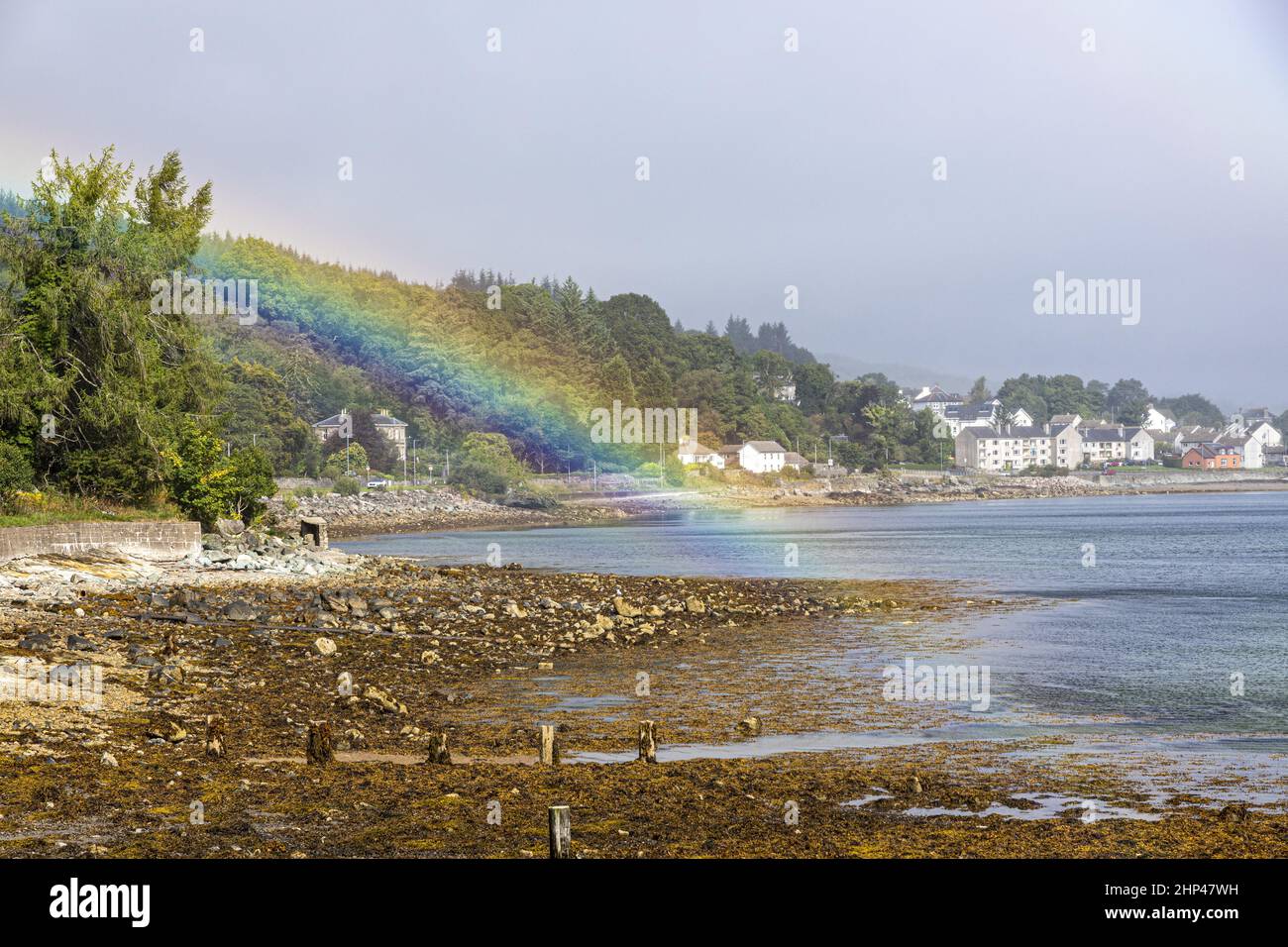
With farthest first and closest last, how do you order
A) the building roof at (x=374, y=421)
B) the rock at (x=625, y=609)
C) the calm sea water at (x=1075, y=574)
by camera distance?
the building roof at (x=374, y=421)
the rock at (x=625, y=609)
the calm sea water at (x=1075, y=574)

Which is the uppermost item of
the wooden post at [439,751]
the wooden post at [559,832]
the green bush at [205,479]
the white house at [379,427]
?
the white house at [379,427]

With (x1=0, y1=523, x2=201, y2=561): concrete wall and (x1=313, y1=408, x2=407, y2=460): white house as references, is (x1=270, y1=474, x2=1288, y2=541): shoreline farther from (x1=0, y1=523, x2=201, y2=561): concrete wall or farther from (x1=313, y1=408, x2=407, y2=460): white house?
(x1=0, y1=523, x2=201, y2=561): concrete wall

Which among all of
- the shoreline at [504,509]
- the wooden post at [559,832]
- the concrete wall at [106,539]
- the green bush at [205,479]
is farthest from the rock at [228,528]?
the wooden post at [559,832]

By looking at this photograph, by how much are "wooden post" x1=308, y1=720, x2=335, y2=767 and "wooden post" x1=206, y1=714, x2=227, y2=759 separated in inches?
44.6

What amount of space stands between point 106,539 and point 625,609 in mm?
16844

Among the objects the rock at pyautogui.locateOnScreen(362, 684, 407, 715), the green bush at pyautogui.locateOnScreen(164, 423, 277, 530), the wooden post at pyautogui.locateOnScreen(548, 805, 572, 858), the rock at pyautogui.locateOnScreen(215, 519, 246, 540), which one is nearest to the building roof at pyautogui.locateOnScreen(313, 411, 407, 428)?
the green bush at pyautogui.locateOnScreen(164, 423, 277, 530)

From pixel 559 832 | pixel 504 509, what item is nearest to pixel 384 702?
pixel 559 832

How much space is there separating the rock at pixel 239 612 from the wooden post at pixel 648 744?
625 inches

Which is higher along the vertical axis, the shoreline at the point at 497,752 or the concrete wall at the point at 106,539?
the concrete wall at the point at 106,539

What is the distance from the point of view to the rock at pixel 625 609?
35.8m

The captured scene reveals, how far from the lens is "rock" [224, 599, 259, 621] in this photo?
29669 millimetres

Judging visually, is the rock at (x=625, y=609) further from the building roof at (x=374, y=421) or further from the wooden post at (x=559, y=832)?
the building roof at (x=374, y=421)

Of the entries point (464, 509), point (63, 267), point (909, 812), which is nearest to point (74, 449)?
point (63, 267)
